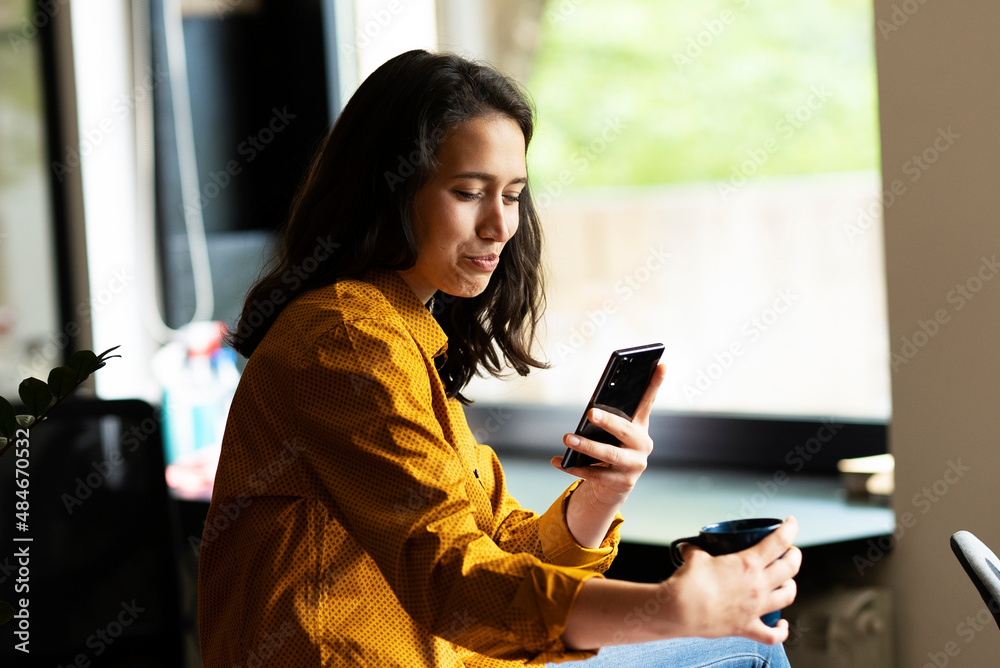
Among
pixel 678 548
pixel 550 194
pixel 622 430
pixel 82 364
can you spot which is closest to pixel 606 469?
pixel 622 430

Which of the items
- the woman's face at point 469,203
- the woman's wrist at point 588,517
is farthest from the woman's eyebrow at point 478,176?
the woman's wrist at point 588,517

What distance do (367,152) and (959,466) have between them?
1.02 meters

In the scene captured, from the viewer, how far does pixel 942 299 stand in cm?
156

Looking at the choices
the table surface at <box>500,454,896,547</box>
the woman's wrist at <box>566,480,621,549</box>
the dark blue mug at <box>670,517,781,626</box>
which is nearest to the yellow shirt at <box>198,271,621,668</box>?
the dark blue mug at <box>670,517,781,626</box>

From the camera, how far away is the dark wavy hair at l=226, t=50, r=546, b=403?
114 centimetres

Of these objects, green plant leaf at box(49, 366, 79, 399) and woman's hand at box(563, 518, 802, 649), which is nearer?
woman's hand at box(563, 518, 802, 649)

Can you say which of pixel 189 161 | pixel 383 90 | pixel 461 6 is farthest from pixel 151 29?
pixel 383 90

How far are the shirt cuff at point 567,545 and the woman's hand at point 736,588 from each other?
399 millimetres

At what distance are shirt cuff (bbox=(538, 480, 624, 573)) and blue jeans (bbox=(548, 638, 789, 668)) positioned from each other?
Answer: 0.12 m

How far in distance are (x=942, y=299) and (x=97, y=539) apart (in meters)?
1.36

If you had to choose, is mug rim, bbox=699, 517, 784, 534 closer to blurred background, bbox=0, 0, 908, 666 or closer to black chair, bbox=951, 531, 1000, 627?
black chair, bbox=951, 531, 1000, 627

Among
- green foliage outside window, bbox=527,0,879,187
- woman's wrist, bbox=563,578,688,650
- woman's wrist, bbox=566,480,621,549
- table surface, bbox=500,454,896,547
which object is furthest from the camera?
green foliage outside window, bbox=527,0,879,187

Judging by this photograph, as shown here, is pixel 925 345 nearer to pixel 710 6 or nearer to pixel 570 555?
pixel 570 555

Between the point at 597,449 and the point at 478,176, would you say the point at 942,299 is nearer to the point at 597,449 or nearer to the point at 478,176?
the point at 597,449
